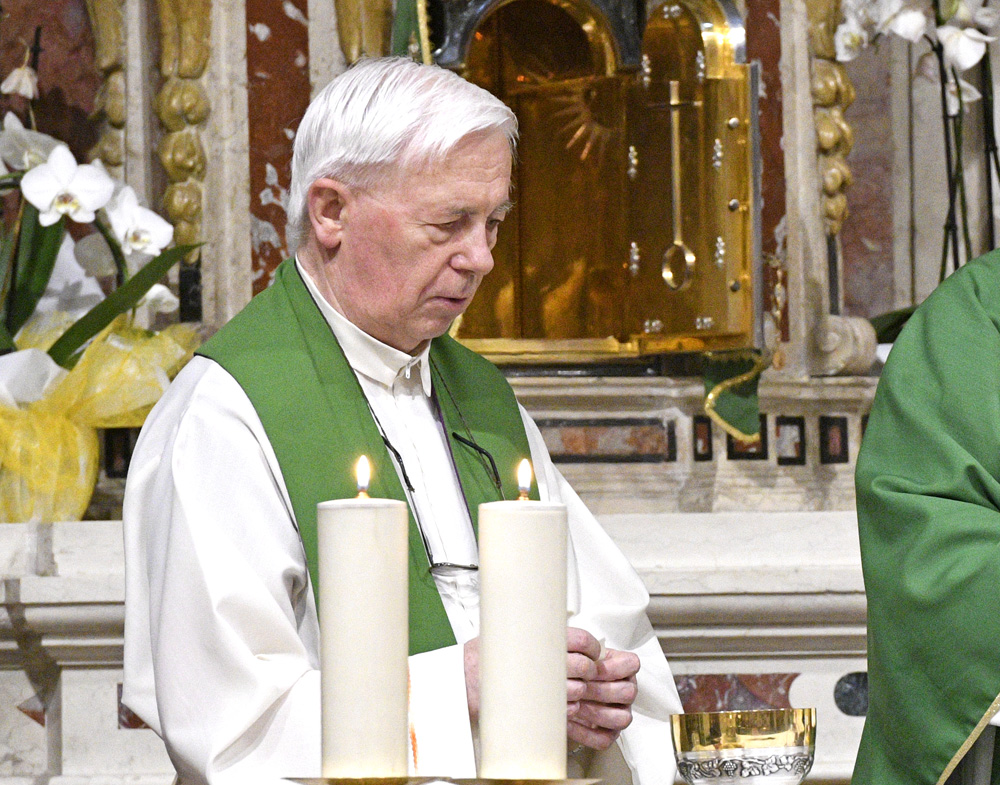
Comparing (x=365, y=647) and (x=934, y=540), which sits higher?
(x=365, y=647)

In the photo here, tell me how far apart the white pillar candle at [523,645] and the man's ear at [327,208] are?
1.23 m

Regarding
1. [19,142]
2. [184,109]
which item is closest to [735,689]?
[184,109]

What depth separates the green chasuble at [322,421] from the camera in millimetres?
2182

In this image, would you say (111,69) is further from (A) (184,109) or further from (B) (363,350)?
(B) (363,350)

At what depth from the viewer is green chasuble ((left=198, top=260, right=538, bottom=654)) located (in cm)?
218

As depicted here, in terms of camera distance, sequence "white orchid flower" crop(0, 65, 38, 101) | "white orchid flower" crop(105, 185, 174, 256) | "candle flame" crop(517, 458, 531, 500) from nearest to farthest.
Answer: "candle flame" crop(517, 458, 531, 500) < "white orchid flower" crop(105, 185, 174, 256) < "white orchid flower" crop(0, 65, 38, 101)

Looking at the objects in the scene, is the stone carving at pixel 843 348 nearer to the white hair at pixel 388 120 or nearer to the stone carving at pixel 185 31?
the stone carving at pixel 185 31

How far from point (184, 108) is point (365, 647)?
3560mm

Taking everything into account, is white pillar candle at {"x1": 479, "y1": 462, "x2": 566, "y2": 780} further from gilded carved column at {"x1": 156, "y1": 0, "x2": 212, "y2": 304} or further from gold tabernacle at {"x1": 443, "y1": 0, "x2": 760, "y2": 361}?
gilded carved column at {"x1": 156, "y1": 0, "x2": 212, "y2": 304}

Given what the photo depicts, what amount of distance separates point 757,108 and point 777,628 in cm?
143

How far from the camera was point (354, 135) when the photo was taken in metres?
2.15

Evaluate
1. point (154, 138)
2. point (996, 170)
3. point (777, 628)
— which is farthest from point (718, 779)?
point (996, 170)

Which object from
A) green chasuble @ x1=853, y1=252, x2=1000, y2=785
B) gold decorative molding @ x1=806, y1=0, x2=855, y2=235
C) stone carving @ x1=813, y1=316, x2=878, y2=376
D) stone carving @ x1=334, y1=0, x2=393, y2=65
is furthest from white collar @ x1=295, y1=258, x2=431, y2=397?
gold decorative molding @ x1=806, y1=0, x2=855, y2=235

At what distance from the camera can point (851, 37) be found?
14.8 feet
